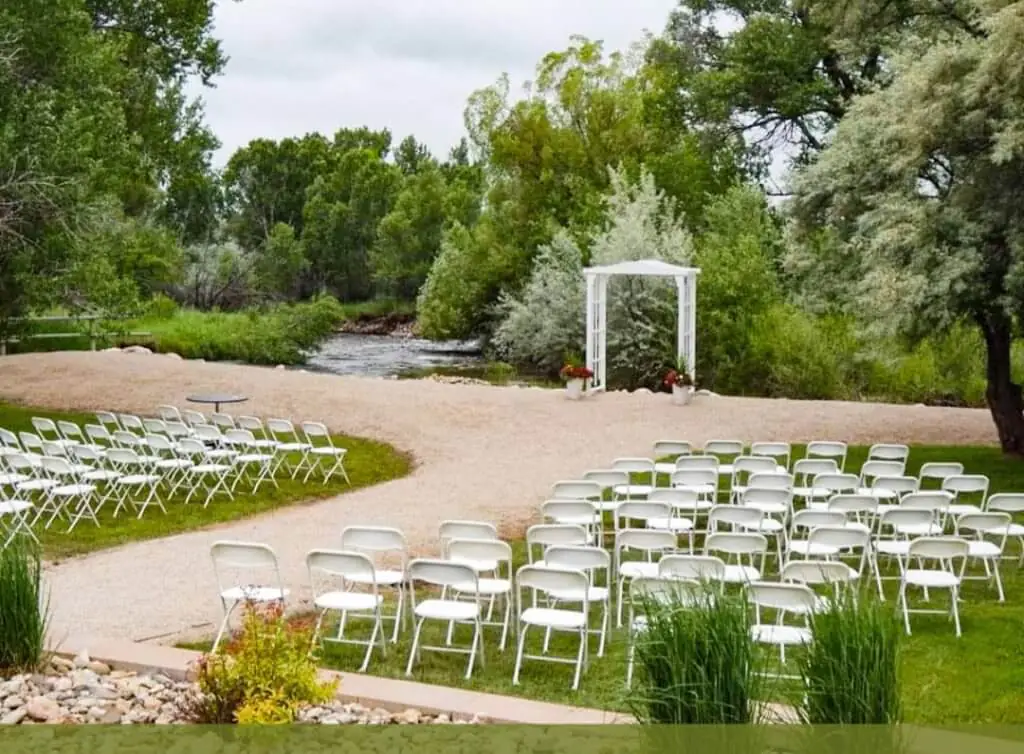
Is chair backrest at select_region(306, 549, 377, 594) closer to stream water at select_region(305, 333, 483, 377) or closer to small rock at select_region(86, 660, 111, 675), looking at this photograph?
small rock at select_region(86, 660, 111, 675)

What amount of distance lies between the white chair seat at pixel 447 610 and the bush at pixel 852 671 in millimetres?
2483

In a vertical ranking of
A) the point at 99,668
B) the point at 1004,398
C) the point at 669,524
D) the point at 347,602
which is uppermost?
the point at 1004,398

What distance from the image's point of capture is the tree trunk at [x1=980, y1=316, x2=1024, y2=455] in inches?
612

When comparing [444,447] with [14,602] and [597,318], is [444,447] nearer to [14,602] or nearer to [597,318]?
[597,318]

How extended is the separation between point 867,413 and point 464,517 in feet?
30.4

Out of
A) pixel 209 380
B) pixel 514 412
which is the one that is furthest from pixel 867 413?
pixel 209 380

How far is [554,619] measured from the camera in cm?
668

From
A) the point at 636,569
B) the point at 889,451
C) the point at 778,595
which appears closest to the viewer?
the point at 778,595

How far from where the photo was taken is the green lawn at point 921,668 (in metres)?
6.08

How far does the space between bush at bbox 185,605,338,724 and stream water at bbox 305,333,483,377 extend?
26.1 m

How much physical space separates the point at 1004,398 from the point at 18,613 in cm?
1323

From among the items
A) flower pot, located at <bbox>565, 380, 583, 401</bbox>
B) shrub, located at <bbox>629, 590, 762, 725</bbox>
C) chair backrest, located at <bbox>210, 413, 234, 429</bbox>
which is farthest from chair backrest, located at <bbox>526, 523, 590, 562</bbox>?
flower pot, located at <bbox>565, 380, 583, 401</bbox>

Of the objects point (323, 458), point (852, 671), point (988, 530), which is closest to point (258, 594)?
point (852, 671)

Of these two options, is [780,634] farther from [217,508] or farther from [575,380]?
[575,380]
